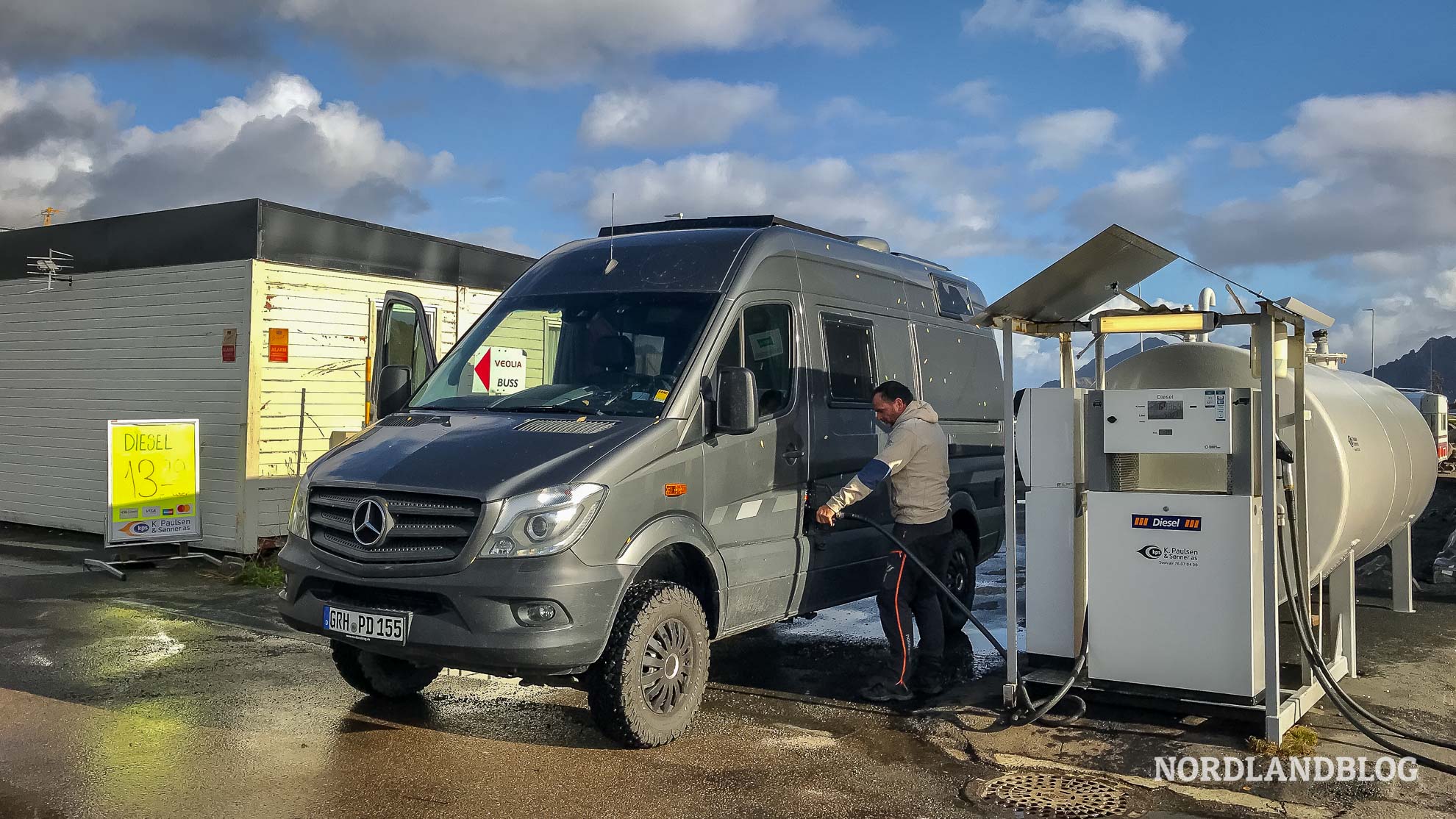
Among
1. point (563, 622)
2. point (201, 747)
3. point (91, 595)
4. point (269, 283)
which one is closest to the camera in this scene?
point (563, 622)

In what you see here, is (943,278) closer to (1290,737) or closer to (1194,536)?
(1194,536)

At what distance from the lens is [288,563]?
5.76 metres

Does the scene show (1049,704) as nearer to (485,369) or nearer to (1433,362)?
(485,369)

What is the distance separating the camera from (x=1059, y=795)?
201 inches

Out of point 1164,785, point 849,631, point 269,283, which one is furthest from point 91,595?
point 1164,785

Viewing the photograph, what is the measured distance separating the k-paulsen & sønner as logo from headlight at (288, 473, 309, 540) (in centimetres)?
443

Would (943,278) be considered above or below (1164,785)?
above

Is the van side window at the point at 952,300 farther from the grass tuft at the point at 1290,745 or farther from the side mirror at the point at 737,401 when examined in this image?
the grass tuft at the point at 1290,745

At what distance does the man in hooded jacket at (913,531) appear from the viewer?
7.00 m

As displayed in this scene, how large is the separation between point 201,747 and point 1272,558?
5.58 m

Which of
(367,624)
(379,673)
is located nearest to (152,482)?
(379,673)

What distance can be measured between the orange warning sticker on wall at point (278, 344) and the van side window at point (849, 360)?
24.3ft

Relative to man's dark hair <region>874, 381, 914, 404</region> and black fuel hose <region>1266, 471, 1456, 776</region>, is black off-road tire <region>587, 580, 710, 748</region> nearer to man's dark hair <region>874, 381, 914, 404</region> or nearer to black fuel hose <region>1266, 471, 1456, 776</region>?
man's dark hair <region>874, 381, 914, 404</region>

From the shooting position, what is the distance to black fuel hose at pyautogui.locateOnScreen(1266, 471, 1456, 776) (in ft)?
18.6
